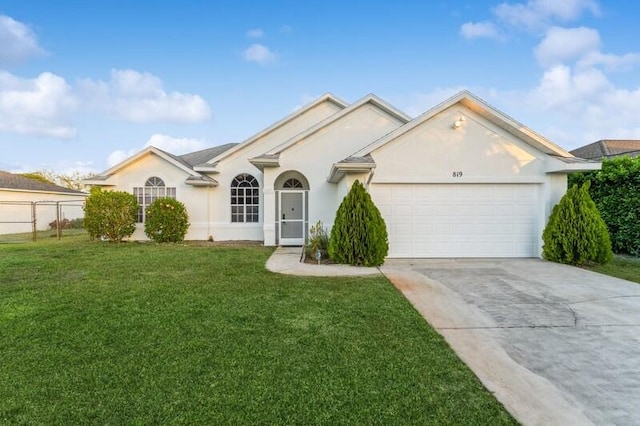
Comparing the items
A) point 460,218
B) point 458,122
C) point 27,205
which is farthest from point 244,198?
point 27,205

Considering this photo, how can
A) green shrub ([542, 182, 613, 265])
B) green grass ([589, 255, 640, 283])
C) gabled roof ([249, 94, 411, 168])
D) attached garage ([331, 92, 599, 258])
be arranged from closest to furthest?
green grass ([589, 255, 640, 283]) < green shrub ([542, 182, 613, 265]) < attached garage ([331, 92, 599, 258]) < gabled roof ([249, 94, 411, 168])

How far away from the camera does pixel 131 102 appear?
74.9 ft

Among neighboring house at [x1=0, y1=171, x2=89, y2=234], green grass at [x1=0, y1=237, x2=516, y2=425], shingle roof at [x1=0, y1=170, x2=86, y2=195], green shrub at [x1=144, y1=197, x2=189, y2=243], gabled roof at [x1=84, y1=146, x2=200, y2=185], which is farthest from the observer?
shingle roof at [x1=0, y1=170, x2=86, y2=195]

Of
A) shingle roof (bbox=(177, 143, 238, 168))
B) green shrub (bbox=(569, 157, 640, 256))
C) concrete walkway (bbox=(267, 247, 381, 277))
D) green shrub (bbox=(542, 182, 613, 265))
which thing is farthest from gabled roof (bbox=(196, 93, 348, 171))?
green shrub (bbox=(569, 157, 640, 256))

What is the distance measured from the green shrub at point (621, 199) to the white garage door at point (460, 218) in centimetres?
278

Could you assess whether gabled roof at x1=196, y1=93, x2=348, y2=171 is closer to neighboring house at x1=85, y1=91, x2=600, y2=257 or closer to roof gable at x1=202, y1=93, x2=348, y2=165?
roof gable at x1=202, y1=93, x2=348, y2=165

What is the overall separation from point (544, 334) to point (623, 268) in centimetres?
690

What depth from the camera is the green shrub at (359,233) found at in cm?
956

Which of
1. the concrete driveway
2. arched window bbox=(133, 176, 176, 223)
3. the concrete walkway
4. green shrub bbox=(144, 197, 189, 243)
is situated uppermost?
arched window bbox=(133, 176, 176, 223)

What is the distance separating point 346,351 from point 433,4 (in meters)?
14.9

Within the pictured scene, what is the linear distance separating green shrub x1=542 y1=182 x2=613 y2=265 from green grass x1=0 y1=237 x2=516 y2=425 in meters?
6.01

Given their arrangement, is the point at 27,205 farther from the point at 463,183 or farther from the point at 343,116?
the point at 463,183

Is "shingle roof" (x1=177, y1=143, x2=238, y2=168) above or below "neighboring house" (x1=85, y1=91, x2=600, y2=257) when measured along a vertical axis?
above

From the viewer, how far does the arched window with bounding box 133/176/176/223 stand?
15.9 m
